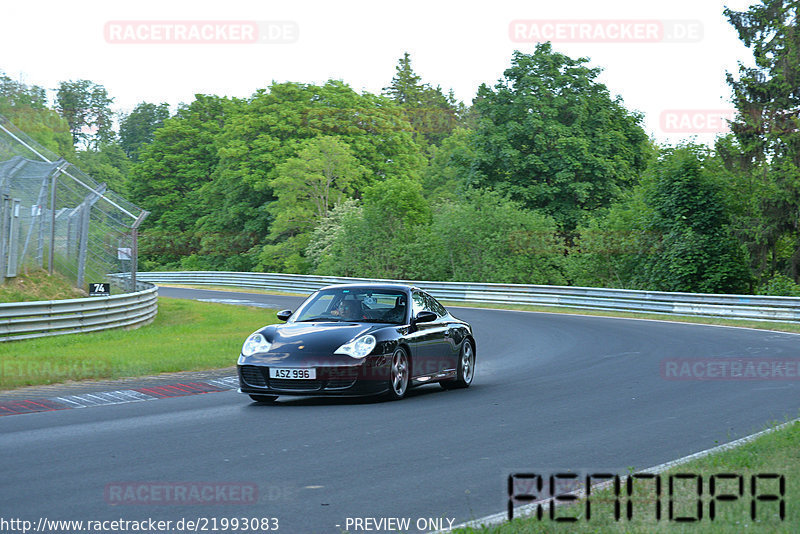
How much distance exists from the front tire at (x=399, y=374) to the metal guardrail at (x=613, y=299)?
59.4ft

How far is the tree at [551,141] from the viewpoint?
49.6m

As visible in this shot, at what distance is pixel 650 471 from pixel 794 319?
21308 millimetres

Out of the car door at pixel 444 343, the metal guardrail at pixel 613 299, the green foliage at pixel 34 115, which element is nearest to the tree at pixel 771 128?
the metal guardrail at pixel 613 299

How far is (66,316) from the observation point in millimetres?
20125

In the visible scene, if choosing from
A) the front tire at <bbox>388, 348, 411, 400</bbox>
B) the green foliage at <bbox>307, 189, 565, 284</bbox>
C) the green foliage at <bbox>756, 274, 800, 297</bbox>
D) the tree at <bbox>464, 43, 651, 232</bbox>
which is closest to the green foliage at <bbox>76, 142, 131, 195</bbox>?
the green foliage at <bbox>307, 189, 565, 284</bbox>

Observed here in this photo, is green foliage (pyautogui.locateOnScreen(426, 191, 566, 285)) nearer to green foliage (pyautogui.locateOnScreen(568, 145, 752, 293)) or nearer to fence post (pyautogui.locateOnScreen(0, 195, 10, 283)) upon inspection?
green foliage (pyautogui.locateOnScreen(568, 145, 752, 293))

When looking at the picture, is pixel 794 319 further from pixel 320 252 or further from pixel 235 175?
pixel 235 175

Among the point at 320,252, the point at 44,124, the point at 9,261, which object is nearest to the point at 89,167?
the point at 44,124

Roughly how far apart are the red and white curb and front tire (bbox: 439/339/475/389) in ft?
9.90

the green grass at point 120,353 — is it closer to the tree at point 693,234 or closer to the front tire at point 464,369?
the front tire at point 464,369

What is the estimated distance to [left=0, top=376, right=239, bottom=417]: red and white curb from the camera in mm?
10906

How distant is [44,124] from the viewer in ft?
355

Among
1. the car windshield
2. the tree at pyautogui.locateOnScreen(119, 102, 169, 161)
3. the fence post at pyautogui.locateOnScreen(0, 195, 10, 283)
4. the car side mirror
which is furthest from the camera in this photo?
the tree at pyautogui.locateOnScreen(119, 102, 169, 161)

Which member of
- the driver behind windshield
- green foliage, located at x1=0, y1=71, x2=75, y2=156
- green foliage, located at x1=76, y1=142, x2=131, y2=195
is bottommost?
the driver behind windshield
